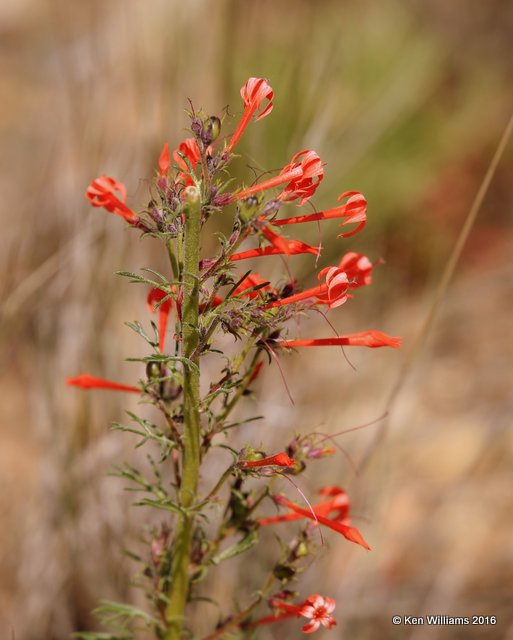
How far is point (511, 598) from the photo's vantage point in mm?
2070

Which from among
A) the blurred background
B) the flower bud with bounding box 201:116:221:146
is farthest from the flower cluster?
the blurred background

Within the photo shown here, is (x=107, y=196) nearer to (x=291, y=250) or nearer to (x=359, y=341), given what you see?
(x=291, y=250)

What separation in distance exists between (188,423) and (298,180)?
0.36 m

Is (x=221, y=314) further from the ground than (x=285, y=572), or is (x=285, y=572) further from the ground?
(x=221, y=314)

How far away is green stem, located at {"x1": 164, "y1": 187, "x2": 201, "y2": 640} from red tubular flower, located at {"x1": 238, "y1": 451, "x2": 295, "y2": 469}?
0.08 metres

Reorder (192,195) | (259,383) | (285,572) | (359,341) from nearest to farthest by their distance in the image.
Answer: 1. (192,195)
2. (359,341)
3. (285,572)
4. (259,383)

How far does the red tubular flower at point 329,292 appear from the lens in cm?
92

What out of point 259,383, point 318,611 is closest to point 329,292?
point 318,611

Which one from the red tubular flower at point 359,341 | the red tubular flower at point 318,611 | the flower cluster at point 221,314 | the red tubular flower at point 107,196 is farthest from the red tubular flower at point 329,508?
the red tubular flower at point 107,196

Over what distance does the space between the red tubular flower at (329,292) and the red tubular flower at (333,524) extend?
0.29m

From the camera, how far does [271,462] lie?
0.94 metres

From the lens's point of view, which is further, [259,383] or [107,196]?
[259,383]

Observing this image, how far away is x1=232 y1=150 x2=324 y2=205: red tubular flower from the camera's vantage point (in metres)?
0.90

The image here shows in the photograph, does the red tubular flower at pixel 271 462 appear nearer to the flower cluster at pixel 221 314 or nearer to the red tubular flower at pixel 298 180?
the flower cluster at pixel 221 314
